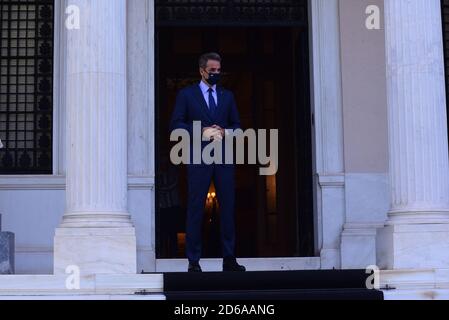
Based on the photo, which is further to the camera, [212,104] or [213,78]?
[212,104]

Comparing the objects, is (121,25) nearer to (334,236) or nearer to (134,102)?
(134,102)

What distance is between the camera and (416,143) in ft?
39.0

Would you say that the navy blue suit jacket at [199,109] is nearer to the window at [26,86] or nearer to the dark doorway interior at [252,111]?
the window at [26,86]

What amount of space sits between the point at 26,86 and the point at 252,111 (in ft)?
23.4

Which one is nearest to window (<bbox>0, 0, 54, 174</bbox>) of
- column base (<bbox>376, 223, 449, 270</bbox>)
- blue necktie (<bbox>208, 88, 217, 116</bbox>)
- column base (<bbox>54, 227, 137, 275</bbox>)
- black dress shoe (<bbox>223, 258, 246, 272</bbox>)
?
column base (<bbox>54, 227, 137, 275</bbox>)

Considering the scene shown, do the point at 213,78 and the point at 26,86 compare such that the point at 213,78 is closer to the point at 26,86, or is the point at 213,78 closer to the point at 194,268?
the point at 194,268

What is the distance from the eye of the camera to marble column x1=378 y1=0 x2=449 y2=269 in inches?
460

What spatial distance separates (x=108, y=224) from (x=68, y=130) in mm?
1301

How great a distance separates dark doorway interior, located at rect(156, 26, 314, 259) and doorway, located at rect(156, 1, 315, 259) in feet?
0.05

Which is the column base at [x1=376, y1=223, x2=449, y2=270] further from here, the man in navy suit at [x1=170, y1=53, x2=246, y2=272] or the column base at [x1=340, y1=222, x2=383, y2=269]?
the column base at [x1=340, y1=222, x2=383, y2=269]

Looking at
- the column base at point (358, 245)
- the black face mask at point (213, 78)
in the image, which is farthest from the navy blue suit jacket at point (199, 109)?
the column base at point (358, 245)

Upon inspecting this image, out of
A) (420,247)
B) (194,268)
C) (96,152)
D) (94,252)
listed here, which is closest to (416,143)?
(420,247)
